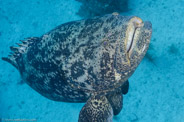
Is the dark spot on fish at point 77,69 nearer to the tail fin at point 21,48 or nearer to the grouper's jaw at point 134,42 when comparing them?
the grouper's jaw at point 134,42

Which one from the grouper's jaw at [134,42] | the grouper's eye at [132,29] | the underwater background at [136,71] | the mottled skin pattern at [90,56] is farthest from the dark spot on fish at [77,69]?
the underwater background at [136,71]

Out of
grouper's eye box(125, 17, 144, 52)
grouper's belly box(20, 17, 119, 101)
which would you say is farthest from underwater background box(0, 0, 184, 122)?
grouper's eye box(125, 17, 144, 52)

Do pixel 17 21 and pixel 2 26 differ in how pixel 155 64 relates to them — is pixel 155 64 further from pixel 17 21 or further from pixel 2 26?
pixel 2 26

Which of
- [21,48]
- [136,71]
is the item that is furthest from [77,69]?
[136,71]

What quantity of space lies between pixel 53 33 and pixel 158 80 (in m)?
4.59

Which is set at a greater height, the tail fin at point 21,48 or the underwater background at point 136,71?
the tail fin at point 21,48

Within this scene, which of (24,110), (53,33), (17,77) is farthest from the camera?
(17,77)

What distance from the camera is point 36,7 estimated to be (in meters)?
8.27

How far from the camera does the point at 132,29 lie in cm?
217

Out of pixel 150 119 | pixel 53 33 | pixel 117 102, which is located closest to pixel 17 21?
pixel 53 33

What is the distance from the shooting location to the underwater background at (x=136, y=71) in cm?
570

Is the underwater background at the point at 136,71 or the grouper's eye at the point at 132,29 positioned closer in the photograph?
the grouper's eye at the point at 132,29

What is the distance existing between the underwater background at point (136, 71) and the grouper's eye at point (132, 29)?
4170 mm

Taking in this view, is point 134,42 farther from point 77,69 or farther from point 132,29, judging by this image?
point 77,69
